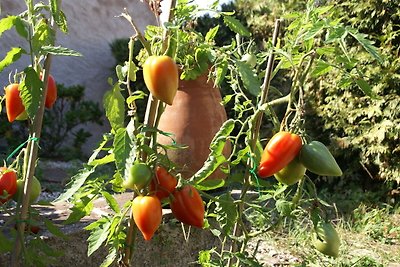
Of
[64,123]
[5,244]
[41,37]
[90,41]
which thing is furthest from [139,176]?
[90,41]

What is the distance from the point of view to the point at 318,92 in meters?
4.84

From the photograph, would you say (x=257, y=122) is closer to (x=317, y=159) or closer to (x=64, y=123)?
(x=317, y=159)

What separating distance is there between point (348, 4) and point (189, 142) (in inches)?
107

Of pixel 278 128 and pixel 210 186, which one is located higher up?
pixel 278 128

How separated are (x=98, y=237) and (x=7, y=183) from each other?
11.9 inches

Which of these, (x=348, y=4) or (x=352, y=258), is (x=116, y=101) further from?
(x=348, y=4)

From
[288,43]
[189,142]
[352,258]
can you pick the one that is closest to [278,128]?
[288,43]

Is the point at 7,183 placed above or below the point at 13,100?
below

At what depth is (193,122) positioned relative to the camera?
2416 millimetres

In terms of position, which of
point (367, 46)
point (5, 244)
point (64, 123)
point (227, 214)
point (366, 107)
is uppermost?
point (367, 46)

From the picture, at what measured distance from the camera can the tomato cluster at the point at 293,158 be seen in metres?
1.00

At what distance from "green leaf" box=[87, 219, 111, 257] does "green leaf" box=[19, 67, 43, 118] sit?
0.28 m

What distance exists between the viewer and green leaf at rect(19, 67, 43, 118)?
1106mm

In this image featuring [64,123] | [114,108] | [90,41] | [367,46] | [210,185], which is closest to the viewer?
[367,46]
